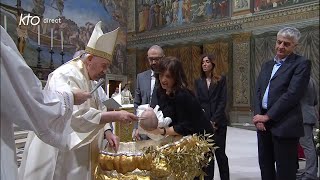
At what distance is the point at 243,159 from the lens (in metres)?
6.62

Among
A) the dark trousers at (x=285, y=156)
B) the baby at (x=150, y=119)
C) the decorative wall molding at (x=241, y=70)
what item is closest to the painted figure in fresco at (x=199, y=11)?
the decorative wall molding at (x=241, y=70)

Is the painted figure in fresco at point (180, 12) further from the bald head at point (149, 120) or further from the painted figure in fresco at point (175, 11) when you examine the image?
the bald head at point (149, 120)

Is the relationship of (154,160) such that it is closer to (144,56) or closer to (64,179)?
(64,179)

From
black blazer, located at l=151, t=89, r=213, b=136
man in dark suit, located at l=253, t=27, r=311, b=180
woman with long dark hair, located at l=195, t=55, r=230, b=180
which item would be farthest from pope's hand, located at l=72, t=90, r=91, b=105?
woman with long dark hair, located at l=195, t=55, r=230, b=180

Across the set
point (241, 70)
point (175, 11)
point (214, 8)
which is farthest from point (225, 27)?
point (175, 11)

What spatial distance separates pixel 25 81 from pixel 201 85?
Answer: 277 centimetres

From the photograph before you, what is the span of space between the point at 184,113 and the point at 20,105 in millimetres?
1259

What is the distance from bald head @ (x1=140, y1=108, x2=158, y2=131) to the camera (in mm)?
2484

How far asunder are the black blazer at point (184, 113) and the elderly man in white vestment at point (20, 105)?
90 centimetres

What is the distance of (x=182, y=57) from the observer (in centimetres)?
1652

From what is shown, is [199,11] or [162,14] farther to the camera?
[162,14]

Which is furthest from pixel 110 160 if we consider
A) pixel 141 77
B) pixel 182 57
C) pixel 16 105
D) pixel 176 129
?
pixel 182 57

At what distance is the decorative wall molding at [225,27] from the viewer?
1242cm

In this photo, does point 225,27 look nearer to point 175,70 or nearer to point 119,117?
point 175,70
